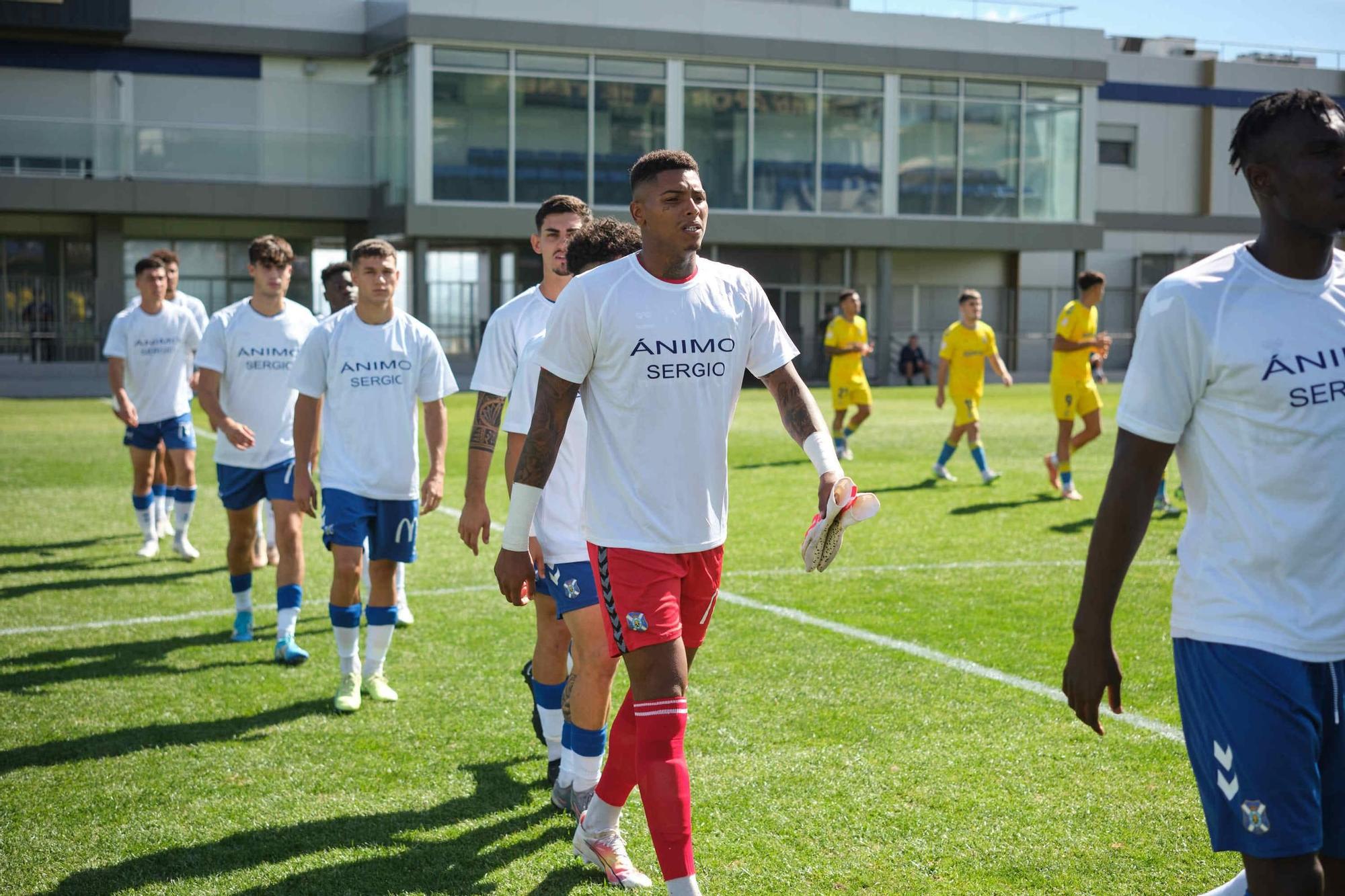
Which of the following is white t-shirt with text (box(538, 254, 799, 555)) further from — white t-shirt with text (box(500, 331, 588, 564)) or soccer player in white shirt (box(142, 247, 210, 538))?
soccer player in white shirt (box(142, 247, 210, 538))

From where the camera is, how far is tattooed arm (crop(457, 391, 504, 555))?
199 inches

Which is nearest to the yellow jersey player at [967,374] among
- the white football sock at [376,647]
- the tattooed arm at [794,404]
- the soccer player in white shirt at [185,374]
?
the soccer player in white shirt at [185,374]

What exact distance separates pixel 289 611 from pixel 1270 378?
596cm

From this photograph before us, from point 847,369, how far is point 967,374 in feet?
8.05

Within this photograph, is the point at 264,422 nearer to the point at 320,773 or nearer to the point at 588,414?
the point at 320,773

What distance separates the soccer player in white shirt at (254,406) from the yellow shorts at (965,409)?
9.29m

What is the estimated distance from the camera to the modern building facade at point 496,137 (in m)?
36.9

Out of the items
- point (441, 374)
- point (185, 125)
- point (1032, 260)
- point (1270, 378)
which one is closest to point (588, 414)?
point (1270, 378)

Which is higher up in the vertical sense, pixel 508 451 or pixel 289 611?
pixel 508 451

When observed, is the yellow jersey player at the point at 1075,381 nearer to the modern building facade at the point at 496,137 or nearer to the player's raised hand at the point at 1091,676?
the player's raised hand at the point at 1091,676

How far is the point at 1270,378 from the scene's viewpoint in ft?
9.45

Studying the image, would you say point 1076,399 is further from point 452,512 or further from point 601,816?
point 601,816

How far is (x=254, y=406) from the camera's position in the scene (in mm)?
8227

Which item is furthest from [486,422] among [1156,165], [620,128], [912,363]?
[1156,165]
